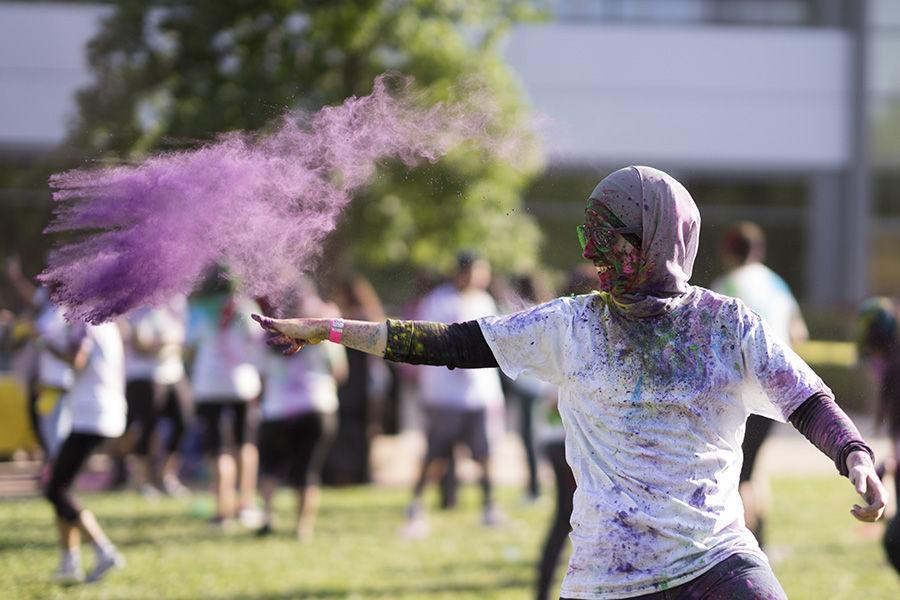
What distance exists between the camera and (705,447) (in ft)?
10.5

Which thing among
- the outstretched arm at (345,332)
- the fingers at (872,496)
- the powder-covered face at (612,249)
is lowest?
the fingers at (872,496)

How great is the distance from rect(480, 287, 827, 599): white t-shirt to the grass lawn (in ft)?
13.0

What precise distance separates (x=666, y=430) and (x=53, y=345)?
203 inches

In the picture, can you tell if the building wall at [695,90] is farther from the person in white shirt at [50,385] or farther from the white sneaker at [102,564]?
the white sneaker at [102,564]

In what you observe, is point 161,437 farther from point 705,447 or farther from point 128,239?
point 705,447

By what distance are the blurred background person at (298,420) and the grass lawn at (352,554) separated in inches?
12.8

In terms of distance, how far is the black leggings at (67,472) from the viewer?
6961mm

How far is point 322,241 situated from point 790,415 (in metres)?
1.71

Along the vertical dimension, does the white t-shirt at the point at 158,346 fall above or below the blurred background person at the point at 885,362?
below

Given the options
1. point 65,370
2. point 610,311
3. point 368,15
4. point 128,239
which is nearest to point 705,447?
point 610,311

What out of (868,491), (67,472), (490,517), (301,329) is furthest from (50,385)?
(868,491)

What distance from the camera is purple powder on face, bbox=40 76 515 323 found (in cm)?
372

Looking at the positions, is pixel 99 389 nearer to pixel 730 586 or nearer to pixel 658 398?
pixel 658 398

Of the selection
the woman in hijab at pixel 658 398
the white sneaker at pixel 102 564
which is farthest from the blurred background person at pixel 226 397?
the woman in hijab at pixel 658 398
